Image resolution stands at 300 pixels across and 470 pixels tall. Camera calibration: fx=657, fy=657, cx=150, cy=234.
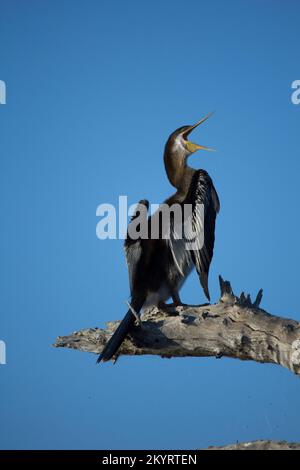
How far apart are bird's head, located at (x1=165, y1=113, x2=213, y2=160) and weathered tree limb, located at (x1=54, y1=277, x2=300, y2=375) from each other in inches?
71.9

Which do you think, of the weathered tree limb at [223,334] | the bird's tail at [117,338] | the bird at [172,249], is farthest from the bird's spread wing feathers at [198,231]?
the bird's tail at [117,338]

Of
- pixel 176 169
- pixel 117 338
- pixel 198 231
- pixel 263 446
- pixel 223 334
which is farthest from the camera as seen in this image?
pixel 176 169

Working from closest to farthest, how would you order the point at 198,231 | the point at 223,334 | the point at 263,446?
→ the point at 263,446
the point at 223,334
the point at 198,231

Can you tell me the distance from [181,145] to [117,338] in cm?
266

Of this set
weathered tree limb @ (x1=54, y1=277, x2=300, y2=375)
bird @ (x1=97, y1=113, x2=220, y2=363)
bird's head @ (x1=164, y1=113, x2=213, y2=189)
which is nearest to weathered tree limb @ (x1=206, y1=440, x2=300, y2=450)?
weathered tree limb @ (x1=54, y1=277, x2=300, y2=375)

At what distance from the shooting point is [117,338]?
583 centimetres

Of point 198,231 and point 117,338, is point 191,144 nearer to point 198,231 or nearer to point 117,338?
point 198,231

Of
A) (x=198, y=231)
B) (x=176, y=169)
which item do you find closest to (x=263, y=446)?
(x=198, y=231)

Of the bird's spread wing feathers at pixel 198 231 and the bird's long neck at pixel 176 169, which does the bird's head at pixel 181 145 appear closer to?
the bird's long neck at pixel 176 169

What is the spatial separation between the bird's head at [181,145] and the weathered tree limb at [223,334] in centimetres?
183

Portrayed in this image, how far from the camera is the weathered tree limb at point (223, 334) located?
588cm

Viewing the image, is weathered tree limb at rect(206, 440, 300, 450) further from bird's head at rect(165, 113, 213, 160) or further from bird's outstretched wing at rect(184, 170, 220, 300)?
bird's head at rect(165, 113, 213, 160)
